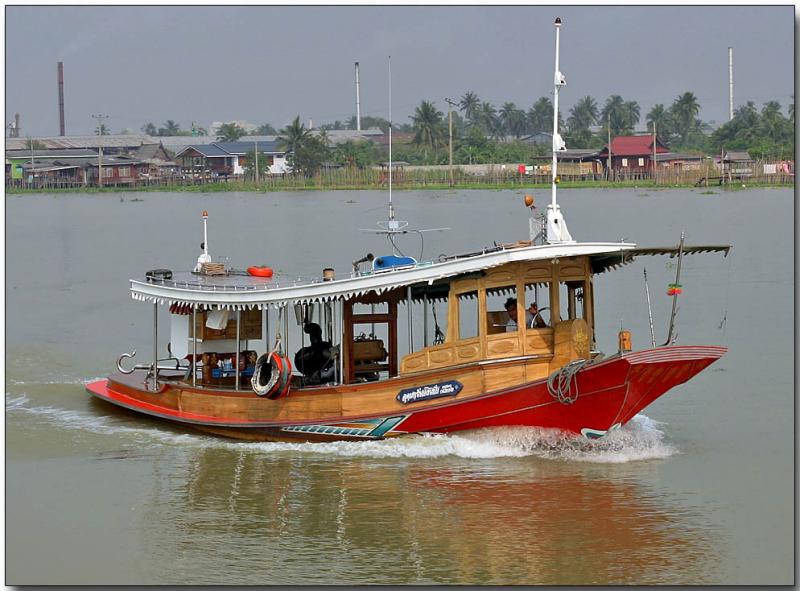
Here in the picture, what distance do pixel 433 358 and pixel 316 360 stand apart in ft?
6.89

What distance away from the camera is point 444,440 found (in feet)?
57.1

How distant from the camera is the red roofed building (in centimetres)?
8056

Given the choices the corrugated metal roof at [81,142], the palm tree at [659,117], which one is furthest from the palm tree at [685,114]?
the corrugated metal roof at [81,142]

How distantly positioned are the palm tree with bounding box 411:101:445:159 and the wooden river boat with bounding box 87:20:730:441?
7338 centimetres

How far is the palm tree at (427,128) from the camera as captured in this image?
92438 mm

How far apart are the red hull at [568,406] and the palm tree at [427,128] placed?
7508cm

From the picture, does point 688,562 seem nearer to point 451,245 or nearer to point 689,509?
point 689,509

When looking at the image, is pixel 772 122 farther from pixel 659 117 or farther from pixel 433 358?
pixel 433 358

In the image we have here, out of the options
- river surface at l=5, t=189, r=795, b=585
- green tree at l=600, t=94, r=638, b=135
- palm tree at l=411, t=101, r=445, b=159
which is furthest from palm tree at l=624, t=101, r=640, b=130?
river surface at l=5, t=189, r=795, b=585

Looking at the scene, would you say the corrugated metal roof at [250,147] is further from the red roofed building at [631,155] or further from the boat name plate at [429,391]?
the boat name plate at [429,391]

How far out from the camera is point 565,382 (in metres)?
16.5

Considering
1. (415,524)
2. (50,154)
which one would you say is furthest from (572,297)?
(50,154)

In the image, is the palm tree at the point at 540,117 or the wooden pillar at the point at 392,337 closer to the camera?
the wooden pillar at the point at 392,337

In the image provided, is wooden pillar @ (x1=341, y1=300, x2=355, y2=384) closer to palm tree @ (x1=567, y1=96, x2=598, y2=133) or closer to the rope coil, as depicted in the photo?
the rope coil
